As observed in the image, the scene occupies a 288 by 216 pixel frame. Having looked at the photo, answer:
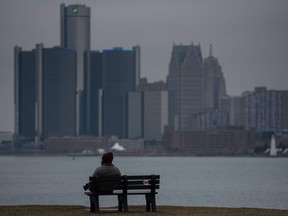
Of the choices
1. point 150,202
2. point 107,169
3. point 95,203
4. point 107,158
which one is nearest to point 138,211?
point 150,202

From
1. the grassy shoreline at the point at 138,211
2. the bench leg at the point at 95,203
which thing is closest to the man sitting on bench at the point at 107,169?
the bench leg at the point at 95,203

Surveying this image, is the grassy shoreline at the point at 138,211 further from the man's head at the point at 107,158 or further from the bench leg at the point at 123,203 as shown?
the man's head at the point at 107,158

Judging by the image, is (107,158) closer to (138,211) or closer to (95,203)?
(95,203)

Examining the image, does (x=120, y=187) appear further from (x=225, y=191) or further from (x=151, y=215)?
(x=225, y=191)

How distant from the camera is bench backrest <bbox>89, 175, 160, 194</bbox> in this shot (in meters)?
34.8

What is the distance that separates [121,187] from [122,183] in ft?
0.36

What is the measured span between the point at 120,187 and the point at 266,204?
1368 inches

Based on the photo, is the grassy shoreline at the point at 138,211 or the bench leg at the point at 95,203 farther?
the bench leg at the point at 95,203

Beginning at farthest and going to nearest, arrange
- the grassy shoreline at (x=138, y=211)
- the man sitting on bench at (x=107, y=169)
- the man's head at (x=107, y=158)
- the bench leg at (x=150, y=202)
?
1. the bench leg at (x=150, y=202)
2. the man's head at (x=107, y=158)
3. the man sitting on bench at (x=107, y=169)
4. the grassy shoreline at (x=138, y=211)

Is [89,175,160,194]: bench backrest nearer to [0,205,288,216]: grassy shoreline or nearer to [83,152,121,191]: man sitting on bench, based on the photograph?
[83,152,121,191]: man sitting on bench

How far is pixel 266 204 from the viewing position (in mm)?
69000

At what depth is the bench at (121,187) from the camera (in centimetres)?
3484

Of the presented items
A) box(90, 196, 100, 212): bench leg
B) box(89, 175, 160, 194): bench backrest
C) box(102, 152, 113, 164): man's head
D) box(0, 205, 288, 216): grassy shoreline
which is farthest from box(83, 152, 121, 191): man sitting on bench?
box(0, 205, 288, 216): grassy shoreline

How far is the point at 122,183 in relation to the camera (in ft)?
115
